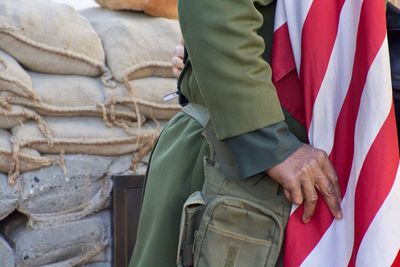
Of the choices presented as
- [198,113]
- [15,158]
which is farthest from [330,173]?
[15,158]

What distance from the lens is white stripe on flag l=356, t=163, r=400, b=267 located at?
2.45ft

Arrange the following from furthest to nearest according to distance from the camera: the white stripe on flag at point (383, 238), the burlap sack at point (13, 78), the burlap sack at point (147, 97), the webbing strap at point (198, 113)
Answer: the burlap sack at point (147, 97)
the burlap sack at point (13, 78)
the webbing strap at point (198, 113)
the white stripe on flag at point (383, 238)

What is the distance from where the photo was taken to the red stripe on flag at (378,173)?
75cm

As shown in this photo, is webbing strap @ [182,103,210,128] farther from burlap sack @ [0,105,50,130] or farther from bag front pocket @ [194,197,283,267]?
burlap sack @ [0,105,50,130]

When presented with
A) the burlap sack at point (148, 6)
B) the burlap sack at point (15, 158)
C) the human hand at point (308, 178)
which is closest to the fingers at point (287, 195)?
the human hand at point (308, 178)

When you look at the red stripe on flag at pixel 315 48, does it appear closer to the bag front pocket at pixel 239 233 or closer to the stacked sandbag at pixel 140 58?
the bag front pocket at pixel 239 233

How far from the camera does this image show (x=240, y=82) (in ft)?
2.51

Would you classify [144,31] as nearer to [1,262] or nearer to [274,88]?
[1,262]

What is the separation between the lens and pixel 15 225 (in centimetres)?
169

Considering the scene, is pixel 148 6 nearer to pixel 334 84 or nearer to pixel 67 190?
pixel 67 190

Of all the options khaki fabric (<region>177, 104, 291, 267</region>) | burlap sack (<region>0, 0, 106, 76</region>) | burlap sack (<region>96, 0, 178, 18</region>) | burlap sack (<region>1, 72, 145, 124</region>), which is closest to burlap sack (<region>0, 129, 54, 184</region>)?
burlap sack (<region>1, 72, 145, 124</region>)

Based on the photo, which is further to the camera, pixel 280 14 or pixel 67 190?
pixel 67 190

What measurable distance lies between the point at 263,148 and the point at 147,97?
105 centimetres

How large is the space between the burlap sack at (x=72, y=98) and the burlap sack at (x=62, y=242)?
0.97 ft
